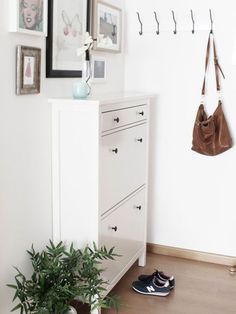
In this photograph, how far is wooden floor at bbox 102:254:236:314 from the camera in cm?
259

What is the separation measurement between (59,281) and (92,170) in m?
0.55

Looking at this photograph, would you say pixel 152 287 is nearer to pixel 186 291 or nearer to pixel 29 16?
pixel 186 291

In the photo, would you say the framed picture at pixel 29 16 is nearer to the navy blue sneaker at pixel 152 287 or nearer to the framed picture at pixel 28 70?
the framed picture at pixel 28 70

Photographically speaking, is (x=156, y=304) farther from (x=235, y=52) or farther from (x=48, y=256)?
(x=235, y=52)

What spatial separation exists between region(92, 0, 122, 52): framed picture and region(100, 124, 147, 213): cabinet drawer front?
530 mm

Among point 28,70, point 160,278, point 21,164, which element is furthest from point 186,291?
point 28,70

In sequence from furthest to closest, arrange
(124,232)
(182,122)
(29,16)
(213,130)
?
(182,122)
(213,130)
(124,232)
(29,16)

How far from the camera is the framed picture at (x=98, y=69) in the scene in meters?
2.82

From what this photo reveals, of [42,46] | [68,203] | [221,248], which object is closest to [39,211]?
[68,203]

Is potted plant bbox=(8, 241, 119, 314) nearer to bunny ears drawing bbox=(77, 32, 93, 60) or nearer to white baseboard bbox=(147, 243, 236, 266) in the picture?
bunny ears drawing bbox=(77, 32, 93, 60)

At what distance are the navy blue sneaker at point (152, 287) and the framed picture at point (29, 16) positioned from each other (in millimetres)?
1558

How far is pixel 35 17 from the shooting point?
211 cm

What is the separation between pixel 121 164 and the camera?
2.61m

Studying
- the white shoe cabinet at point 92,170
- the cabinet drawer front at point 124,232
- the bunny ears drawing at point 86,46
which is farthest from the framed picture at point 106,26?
the cabinet drawer front at point 124,232
